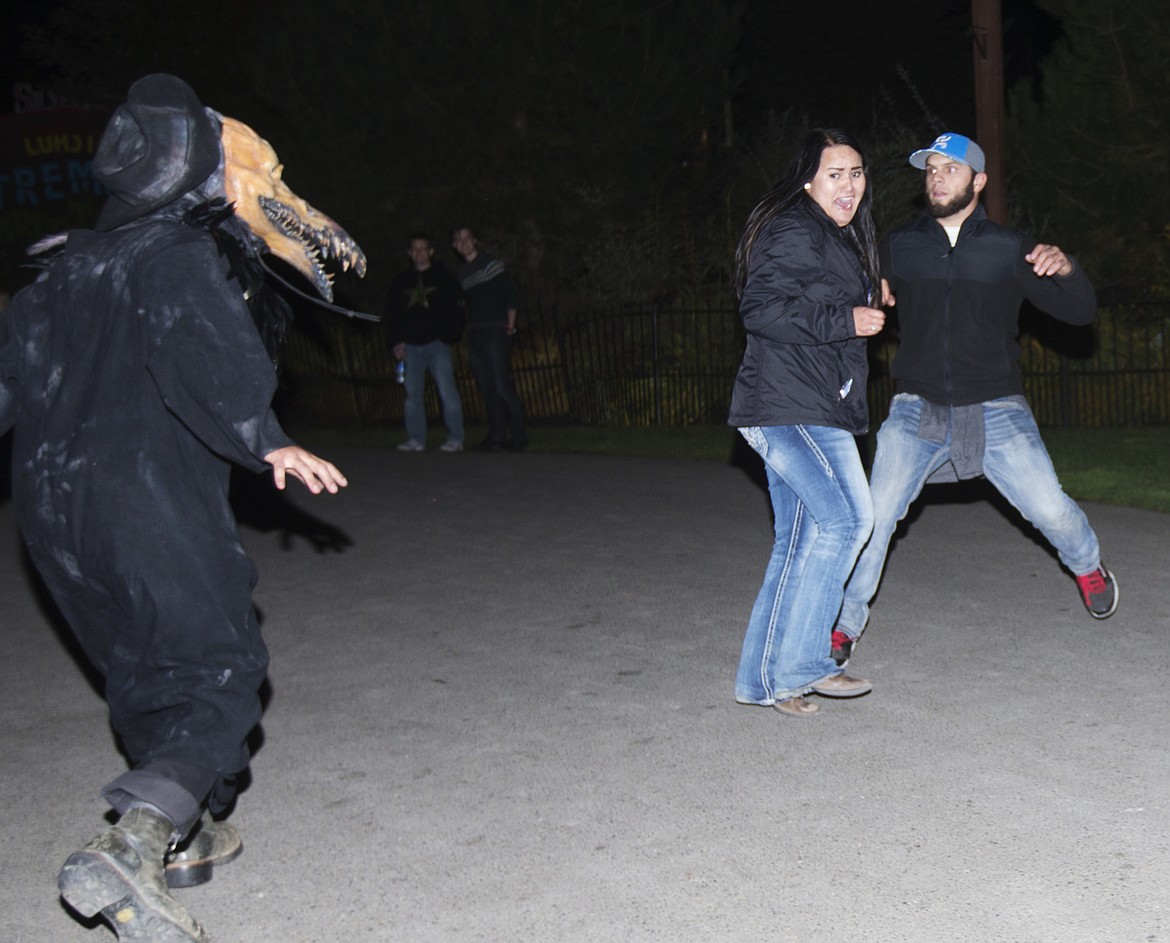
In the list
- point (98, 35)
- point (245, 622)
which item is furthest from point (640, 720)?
point (98, 35)

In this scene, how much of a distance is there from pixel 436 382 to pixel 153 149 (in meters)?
10.7

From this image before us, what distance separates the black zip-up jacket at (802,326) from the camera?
5.13m

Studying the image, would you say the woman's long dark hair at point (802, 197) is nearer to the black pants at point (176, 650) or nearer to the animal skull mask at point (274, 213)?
the animal skull mask at point (274, 213)

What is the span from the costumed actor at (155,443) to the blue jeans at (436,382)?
1042 cm

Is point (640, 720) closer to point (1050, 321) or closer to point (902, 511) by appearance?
point (902, 511)

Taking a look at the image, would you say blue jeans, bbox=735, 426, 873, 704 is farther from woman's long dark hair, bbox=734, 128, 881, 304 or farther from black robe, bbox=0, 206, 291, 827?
black robe, bbox=0, 206, 291, 827

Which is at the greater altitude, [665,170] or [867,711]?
[665,170]

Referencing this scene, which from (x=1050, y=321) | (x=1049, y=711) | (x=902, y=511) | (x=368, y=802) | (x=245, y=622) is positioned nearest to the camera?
(x=245, y=622)

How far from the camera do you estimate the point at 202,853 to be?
4.16 metres

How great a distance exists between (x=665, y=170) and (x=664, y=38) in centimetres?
158

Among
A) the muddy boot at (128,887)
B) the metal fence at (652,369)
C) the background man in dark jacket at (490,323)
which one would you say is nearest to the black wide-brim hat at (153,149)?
the muddy boot at (128,887)

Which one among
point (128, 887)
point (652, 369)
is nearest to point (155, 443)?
point (128, 887)

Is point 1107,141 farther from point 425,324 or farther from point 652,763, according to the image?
point 652,763

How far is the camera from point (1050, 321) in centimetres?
1380
